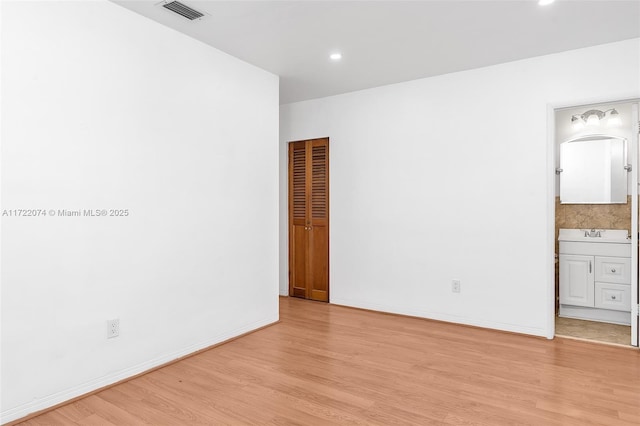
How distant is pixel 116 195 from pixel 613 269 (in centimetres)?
478

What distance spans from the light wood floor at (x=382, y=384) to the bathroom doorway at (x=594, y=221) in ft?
3.22

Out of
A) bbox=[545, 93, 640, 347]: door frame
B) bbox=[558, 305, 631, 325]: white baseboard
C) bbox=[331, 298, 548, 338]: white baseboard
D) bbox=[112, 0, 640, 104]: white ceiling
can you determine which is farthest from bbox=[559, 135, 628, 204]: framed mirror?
bbox=[331, 298, 548, 338]: white baseboard

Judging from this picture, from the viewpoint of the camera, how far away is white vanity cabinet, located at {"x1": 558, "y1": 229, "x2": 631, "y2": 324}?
4.20 metres

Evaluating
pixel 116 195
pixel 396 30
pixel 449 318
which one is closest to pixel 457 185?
pixel 449 318

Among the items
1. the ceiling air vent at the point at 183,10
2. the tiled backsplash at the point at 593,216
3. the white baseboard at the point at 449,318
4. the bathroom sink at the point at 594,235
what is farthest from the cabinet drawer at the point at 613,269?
the ceiling air vent at the point at 183,10

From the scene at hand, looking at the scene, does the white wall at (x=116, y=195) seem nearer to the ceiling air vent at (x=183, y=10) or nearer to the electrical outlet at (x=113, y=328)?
the electrical outlet at (x=113, y=328)

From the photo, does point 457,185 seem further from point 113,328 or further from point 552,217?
point 113,328

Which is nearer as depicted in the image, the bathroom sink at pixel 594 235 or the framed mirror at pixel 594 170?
the bathroom sink at pixel 594 235

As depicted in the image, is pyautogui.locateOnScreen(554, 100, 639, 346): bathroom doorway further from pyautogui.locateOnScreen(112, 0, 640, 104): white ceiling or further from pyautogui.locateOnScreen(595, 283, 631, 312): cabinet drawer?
pyautogui.locateOnScreen(112, 0, 640, 104): white ceiling

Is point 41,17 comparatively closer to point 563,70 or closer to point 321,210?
point 321,210

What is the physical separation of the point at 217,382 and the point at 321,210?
9.13 ft

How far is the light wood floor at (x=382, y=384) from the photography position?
232 cm

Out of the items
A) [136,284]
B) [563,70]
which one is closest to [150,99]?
[136,284]

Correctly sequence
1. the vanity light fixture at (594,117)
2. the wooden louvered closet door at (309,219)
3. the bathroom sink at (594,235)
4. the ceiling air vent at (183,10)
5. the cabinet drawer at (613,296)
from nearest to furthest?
the ceiling air vent at (183,10), the cabinet drawer at (613,296), the bathroom sink at (594,235), the vanity light fixture at (594,117), the wooden louvered closet door at (309,219)
